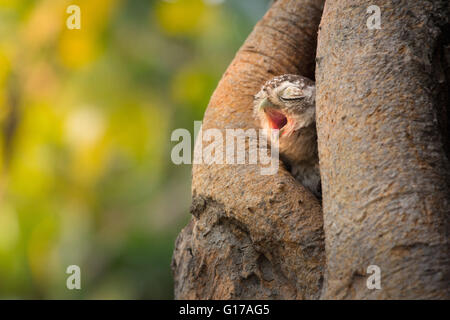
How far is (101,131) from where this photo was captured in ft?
18.1

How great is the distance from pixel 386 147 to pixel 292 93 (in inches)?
16.7

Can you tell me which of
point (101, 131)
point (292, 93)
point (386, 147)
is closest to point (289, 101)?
point (292, 93)

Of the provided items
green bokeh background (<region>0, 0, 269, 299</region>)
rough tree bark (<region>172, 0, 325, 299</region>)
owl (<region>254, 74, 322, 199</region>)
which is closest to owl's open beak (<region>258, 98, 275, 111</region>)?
owl (<region>254, 74, 322, 199</region>)

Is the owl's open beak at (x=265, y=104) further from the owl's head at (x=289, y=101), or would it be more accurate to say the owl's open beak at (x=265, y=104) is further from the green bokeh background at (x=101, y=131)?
the green bokeh background at (x=101, y=131)

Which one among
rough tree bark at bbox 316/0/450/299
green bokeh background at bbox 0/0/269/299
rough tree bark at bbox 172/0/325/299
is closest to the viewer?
rough tree bark at bbox 316/0/450/299

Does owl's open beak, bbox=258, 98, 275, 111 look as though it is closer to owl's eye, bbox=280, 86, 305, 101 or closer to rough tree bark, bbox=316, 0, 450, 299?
owl's eye, bbox=280, 86, 305, 101

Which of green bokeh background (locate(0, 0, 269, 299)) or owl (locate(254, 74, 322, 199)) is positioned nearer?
owl (locate(254, 74, 322, 199))

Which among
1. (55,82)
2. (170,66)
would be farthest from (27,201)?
(170,66)

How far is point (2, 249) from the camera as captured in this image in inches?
208

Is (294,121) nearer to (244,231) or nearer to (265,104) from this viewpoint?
(265,104)

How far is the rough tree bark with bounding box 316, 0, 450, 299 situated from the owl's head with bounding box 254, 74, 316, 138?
0.15 meters

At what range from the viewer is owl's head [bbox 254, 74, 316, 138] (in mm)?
1741

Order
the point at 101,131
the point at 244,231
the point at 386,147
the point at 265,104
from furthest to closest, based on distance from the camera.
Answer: the point at 101,131 < the point at 265,104 < the point at 244,231 < the point at 386,147
